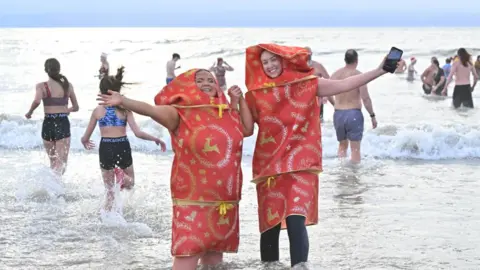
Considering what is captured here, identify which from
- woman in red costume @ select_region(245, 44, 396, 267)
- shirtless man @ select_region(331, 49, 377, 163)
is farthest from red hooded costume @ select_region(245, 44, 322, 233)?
shirtless man @ select_region(331, 49, 377, 163)

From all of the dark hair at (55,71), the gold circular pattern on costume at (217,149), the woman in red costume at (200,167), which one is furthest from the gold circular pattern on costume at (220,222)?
the dark hair at (55,71)

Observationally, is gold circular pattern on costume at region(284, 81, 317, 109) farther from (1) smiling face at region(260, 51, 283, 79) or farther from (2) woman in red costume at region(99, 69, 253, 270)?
(2) woman in red costume at region(99, 69, 253, 270)

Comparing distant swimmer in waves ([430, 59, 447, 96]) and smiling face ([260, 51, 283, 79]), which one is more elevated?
smiling face ([260, 51, 283, 79])

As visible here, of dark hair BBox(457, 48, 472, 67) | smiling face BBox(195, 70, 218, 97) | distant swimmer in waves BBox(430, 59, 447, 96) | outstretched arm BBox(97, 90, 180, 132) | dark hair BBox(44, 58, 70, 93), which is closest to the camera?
outstretched arm BBox(97, 90, 180, 132)

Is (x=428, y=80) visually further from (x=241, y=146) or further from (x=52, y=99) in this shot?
(x=241, y=146)

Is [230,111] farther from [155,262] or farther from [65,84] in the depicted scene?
[65,84]

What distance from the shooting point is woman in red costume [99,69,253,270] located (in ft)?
15.5

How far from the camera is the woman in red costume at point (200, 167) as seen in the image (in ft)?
15.5

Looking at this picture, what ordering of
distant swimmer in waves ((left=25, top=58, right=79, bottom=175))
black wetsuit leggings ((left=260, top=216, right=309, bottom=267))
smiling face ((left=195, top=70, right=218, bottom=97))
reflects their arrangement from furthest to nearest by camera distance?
distant swimmer in waves ((left=25, top=58, right=79, bottom=175)), black wetsuit leggings ((left=260, top=216, right=309, bottom=267)), smiling face ((left=195, top=70, right=218, bottom=97))

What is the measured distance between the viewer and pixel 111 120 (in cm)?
712

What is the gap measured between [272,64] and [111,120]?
8.20 ft

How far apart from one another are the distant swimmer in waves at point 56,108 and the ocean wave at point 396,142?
441cm

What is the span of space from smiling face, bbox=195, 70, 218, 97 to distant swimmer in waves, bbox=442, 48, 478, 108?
13.7m

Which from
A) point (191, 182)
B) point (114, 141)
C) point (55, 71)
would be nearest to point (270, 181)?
point (191, 182)
